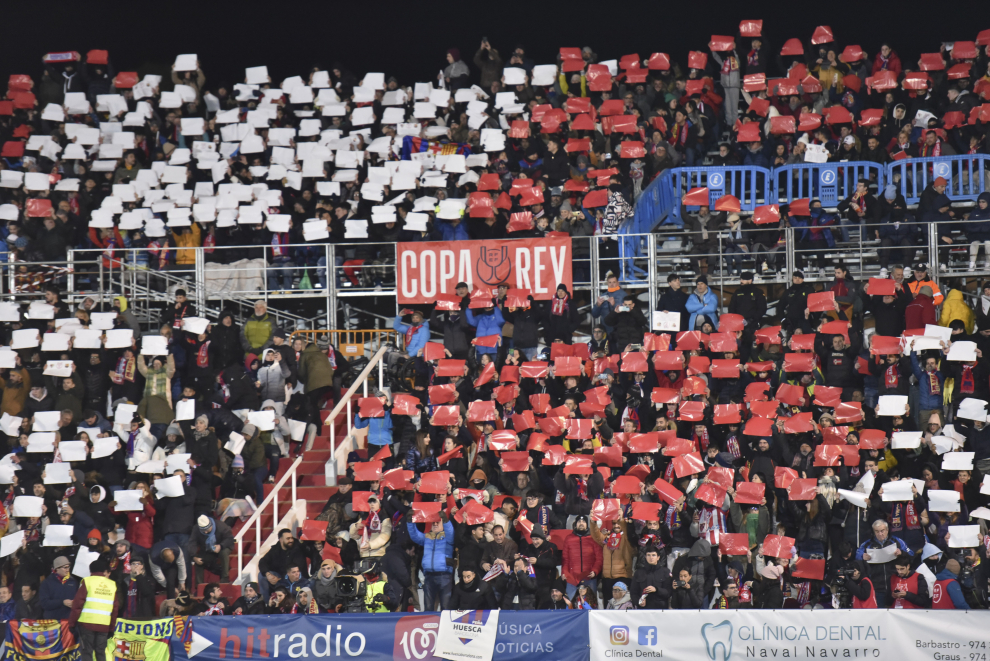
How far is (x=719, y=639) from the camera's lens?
45.1ft

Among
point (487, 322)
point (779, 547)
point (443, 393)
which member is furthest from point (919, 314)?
point (443, 393)

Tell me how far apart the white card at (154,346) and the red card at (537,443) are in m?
4.82

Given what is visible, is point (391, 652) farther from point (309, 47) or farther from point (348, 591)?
point (309, 47)

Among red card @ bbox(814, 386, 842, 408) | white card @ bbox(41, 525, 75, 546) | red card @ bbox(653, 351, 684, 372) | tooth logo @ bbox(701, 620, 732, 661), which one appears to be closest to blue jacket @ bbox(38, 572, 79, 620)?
white card @ bbox(41, 525, 75, 546)

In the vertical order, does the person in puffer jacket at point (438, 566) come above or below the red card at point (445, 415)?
below

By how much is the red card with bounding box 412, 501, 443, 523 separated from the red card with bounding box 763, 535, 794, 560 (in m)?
3.50

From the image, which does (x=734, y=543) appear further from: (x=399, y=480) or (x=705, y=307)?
(x=705, y=307)

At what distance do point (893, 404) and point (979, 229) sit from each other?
3977mm

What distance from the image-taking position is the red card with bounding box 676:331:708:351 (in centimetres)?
1789

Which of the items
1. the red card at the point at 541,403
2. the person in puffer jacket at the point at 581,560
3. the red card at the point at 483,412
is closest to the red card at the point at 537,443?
the red card at the point at 541,403

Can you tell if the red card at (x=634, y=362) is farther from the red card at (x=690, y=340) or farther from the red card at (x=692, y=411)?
the red card at (x=692, y=411)

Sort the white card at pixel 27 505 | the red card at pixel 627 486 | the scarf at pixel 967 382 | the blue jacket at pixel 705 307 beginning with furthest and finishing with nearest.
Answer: the blue jacket at pixel 705 307 < the scarf at pixel 967 382 < the white card at pixel 27 505 < the red card at pixel 627 486

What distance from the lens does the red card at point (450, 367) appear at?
1791 centimetres

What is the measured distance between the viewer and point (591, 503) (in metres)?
15.8
